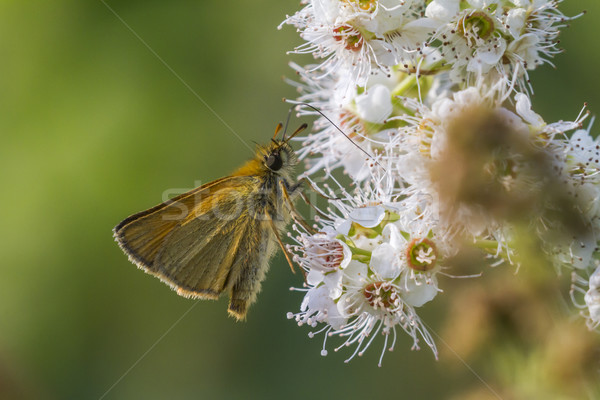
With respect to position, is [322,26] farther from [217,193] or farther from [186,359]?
[186,359]

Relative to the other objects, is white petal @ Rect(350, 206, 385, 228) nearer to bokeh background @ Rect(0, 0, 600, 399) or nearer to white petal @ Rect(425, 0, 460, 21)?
white petal @ Rect(425, 0, 460, 21)

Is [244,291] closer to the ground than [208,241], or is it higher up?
closer to the ground

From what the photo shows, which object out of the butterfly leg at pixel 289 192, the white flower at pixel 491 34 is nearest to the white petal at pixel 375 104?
the white flower at pixel 491 34

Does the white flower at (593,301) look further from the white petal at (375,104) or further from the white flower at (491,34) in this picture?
the white petal at (375,104)

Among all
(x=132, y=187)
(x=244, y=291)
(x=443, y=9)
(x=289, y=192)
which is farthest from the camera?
(x=132, y=187)

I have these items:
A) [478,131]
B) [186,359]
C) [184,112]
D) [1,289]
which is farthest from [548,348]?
[1,289]

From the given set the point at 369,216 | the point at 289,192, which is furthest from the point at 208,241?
the point at 369,216

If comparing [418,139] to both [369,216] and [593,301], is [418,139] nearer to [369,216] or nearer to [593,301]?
[369,216]
